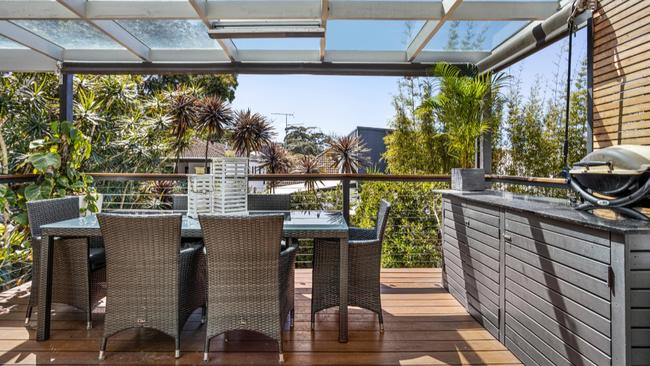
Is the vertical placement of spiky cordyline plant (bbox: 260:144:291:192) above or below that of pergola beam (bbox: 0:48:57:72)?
below

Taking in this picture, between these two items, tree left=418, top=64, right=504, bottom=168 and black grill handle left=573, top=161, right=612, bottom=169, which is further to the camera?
tree left=418, top=64, right=504, bottom=168

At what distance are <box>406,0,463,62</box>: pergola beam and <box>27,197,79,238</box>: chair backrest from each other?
356 centimetres

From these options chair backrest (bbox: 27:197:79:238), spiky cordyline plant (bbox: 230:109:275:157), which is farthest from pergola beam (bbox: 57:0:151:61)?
spiky cordyline plant (bbox: 230:109:275:157)

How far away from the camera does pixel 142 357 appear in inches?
92.7

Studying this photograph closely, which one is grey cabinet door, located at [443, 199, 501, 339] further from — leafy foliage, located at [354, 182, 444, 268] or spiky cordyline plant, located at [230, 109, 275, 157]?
spiky cordyline plant, located at [230, 109, 275, 157]

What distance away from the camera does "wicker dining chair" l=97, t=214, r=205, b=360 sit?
87.5 inches

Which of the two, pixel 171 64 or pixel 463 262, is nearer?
pixel 463 262

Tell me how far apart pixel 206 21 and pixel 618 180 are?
3.29m

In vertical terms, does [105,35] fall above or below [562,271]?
above

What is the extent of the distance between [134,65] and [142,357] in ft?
11.9

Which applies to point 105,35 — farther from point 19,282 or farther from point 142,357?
point 142,357

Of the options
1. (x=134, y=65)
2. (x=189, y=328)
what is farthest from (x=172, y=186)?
(x=189, y=328)

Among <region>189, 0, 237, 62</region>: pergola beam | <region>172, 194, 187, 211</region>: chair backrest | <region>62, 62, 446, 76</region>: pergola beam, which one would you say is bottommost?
<region>172, 194, 187, 211</region>: chair backrest

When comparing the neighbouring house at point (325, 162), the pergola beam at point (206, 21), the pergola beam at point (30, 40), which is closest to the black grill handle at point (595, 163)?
the pergola beam at point (206, 21)
